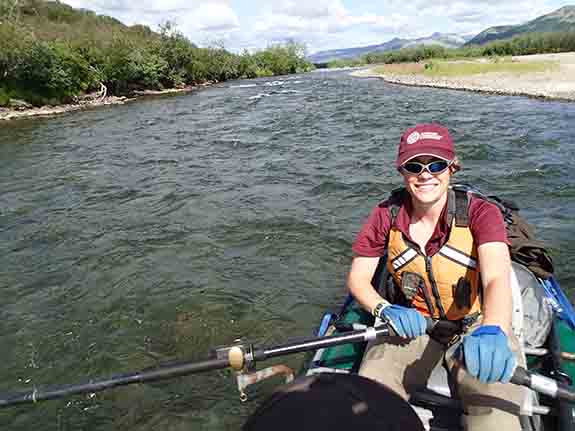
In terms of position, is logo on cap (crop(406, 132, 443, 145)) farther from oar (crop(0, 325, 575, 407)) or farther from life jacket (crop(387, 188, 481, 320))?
oar (crop(0, 325, 575, 407))

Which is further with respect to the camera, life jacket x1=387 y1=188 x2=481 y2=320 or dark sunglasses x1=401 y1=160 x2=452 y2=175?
life jacket x1=387 y1=188 x2=481 y2=320

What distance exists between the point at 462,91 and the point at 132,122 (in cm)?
2005

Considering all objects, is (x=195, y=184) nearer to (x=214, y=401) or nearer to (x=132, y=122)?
(x=214, y=401)

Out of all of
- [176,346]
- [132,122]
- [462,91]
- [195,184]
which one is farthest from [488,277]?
[462,91]

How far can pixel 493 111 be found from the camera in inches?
719

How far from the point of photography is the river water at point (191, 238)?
4.54m

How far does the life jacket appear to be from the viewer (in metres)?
2.82

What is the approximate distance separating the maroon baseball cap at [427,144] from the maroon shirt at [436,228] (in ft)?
1.38

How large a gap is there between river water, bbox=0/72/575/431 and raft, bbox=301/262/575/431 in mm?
1143

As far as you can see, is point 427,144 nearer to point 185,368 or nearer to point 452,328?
point 452,328

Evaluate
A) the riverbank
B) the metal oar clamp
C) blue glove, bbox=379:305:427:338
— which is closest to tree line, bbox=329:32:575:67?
the riverbank

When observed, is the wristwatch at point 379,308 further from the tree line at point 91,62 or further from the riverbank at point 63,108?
the tree line at point 91,62

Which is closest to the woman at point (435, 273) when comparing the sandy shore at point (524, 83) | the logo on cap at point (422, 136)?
the logo on cap at point (422, 136)

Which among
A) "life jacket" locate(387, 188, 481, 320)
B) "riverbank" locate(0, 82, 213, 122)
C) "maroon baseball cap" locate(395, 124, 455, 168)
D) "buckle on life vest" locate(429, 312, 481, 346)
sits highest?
"riverbank" locate(0, 82, 213, 122)
